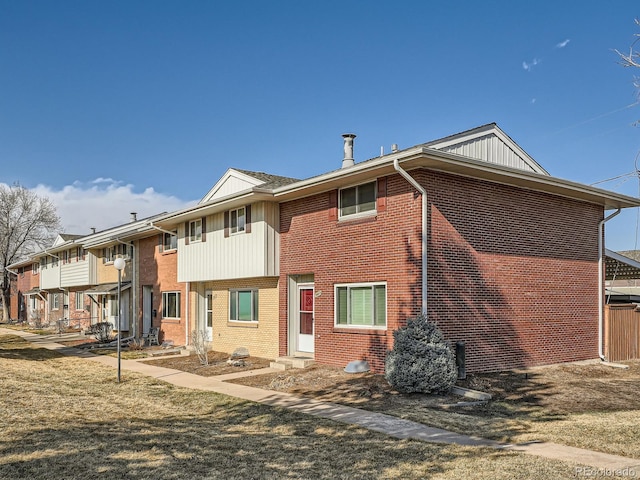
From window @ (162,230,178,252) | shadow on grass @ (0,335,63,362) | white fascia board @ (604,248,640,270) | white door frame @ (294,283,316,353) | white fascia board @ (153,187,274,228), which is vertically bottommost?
shadow on grass @ (0,335,63,362)

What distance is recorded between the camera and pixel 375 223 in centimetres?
1468

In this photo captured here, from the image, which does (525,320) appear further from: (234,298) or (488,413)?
(234,298)

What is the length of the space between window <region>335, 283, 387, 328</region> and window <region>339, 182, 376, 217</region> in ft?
6.28

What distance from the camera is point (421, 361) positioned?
476 inches

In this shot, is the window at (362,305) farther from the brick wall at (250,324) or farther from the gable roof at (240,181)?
the gable roof at (240,181)

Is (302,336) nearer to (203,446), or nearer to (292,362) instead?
(292,362)

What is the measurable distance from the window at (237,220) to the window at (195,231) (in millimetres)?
2557

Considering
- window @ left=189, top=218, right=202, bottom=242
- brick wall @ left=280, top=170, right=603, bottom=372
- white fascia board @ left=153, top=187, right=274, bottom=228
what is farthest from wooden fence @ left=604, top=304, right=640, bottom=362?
window @ left=189, top=218, right=202, bottom=242

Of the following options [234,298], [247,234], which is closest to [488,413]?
[247,234]

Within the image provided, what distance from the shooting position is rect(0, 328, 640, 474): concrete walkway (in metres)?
7.65

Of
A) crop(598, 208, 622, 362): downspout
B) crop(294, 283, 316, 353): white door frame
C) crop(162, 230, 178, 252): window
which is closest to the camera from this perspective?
crop(294, 283, 316, 353): white door frame

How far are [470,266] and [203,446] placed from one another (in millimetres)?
8268

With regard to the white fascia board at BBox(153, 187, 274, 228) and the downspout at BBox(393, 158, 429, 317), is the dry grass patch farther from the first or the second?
the white fascia board at BBox(153, 187, 274, 228)

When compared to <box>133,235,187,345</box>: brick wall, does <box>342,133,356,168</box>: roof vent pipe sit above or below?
above
